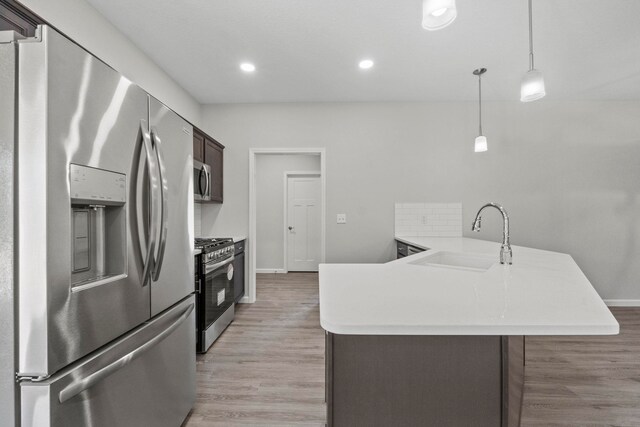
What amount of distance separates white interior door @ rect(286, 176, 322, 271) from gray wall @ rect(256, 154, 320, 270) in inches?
6.3

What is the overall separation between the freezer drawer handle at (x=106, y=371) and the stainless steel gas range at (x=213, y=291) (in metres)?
1.07

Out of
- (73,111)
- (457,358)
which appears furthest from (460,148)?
(73,111)

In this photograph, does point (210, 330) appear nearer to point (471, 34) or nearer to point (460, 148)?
point (471, 34)

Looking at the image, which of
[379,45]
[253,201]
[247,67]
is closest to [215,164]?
[253,201]

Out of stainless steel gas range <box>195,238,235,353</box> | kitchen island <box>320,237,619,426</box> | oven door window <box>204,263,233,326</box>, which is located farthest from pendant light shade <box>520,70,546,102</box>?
oven door window <box>204,263,233,326</box>

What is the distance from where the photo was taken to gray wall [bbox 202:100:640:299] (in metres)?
3.67

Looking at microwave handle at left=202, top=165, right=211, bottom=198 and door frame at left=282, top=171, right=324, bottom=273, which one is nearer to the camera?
microwave handle at left=202, top=165, right=211, bottom=198

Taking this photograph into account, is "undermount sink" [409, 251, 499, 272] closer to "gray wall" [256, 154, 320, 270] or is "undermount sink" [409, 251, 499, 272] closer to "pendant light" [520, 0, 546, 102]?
"pendant light" [520, 0, 546, 102]

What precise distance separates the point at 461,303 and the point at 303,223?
5017 mm

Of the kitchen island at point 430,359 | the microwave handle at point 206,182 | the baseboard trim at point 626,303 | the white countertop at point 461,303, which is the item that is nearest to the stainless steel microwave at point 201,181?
the microwave handle at point 206,182

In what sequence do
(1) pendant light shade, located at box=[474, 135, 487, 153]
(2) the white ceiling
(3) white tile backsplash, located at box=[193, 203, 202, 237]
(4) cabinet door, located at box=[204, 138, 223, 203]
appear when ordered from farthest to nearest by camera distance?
(3) white tile backsplash, located at box=[193, 203, 202, 237], (4) cabinet door, located at box=[204, 138, 223, 203], (1) pendant light shade, located at box=[474, 135, 487, 153], (2) the white ceiling

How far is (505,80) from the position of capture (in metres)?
3.16

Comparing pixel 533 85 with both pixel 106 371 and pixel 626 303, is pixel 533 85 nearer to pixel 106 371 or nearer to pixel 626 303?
pixel 106 371

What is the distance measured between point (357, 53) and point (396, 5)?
0.65m
